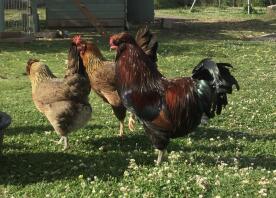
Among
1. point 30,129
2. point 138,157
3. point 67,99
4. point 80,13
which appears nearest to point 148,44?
point 67,99

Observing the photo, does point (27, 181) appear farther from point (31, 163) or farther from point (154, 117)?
point (154, 117)

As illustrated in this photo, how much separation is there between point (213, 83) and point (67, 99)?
2331 mm

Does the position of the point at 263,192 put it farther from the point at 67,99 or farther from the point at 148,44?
the point at 148,44

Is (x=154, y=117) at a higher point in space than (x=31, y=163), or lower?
higher

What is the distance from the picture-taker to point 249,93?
12.3 m

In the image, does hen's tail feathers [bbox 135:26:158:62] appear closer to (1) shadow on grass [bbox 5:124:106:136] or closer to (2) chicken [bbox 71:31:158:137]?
(2) chicken [bbox 71:31:158:137]

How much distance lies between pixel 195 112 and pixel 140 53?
1.07 meters

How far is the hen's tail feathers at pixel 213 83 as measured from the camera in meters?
6.36

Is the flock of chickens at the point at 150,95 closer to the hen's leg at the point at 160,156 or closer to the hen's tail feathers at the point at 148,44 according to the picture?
the hen's leg at the point at 160,156

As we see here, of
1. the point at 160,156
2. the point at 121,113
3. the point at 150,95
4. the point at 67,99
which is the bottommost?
the point at 160,156

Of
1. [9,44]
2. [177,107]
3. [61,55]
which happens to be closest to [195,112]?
[177,107]

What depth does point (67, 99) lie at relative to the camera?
25.3ft

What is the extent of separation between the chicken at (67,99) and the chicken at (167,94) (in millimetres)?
1021

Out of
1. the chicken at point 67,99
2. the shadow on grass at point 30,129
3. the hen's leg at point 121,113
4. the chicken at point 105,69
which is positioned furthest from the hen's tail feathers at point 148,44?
the shadow on grass at point 30,129
